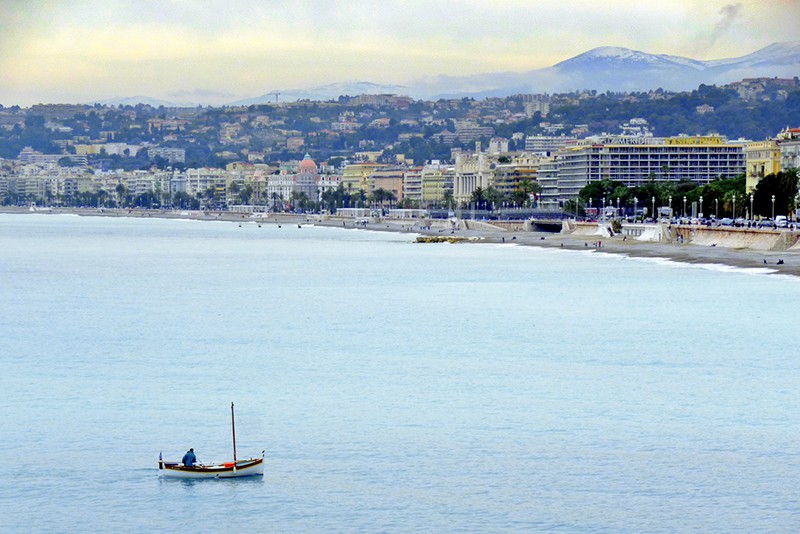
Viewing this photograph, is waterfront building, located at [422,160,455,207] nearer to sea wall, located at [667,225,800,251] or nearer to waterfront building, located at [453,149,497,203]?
waterfront building, located at [453,149,497,203]

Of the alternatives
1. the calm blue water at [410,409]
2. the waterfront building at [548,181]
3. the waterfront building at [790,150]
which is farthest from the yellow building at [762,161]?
the calm blue water at [410,409]

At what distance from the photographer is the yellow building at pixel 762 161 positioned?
328 feet

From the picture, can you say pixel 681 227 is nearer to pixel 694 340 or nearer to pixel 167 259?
pixel 167 259

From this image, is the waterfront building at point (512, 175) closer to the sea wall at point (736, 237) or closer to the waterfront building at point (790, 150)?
the waterfront building at point (790, 150)

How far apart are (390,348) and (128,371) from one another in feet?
21.0

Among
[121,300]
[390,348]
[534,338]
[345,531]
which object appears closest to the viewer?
[345,531]

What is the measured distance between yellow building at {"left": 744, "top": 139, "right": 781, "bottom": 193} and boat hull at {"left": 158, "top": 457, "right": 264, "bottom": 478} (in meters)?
82.2

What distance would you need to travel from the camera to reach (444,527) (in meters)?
17.5

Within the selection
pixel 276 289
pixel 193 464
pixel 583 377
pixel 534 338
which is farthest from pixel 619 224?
pixel 193 464

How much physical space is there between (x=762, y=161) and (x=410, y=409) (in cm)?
8081

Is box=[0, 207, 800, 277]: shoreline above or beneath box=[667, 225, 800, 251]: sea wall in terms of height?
beneath

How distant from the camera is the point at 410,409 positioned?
81.3 ft

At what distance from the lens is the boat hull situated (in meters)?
19.6

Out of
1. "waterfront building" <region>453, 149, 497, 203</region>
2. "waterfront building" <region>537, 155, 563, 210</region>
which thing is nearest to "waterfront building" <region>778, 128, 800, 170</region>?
"waterfront building" <region>537, 155, 563, 210</region>
